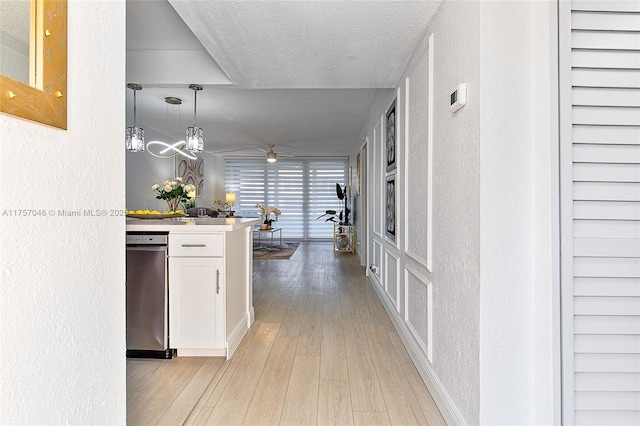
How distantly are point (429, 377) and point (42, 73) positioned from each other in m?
2.10

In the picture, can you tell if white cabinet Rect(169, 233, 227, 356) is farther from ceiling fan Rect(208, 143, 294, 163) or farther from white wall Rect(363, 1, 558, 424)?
ceiling fan Rect(208, 143, 294, 163)

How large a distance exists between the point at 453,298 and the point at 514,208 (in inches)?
20.3

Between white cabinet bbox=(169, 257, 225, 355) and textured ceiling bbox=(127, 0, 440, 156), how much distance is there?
57.7 inches

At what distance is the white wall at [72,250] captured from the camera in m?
0.83

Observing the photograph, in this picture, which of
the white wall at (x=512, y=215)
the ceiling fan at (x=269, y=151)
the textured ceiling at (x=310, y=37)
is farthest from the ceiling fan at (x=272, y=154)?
the white wall at (x=512, y=215)

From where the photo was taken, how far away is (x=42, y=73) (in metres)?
0.86

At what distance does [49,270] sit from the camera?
923 millimetres

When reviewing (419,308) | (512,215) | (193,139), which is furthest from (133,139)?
(512,215)

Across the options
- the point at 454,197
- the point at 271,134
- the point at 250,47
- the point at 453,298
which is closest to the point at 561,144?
the point at 454,197

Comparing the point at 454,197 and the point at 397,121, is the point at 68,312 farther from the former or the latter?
the point at 397,121

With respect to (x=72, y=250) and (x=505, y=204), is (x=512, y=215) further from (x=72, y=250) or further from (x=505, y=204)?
(x=72, y=250)

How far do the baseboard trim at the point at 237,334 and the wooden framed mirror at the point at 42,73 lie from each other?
183cm

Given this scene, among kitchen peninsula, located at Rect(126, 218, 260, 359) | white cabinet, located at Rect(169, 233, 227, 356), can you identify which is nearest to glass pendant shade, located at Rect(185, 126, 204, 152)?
kitchen peninsula, located at Rect(126, 218, 260, 359)

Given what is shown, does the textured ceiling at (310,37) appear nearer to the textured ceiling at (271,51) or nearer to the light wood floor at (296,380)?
the textured ceiling at (271,51)
